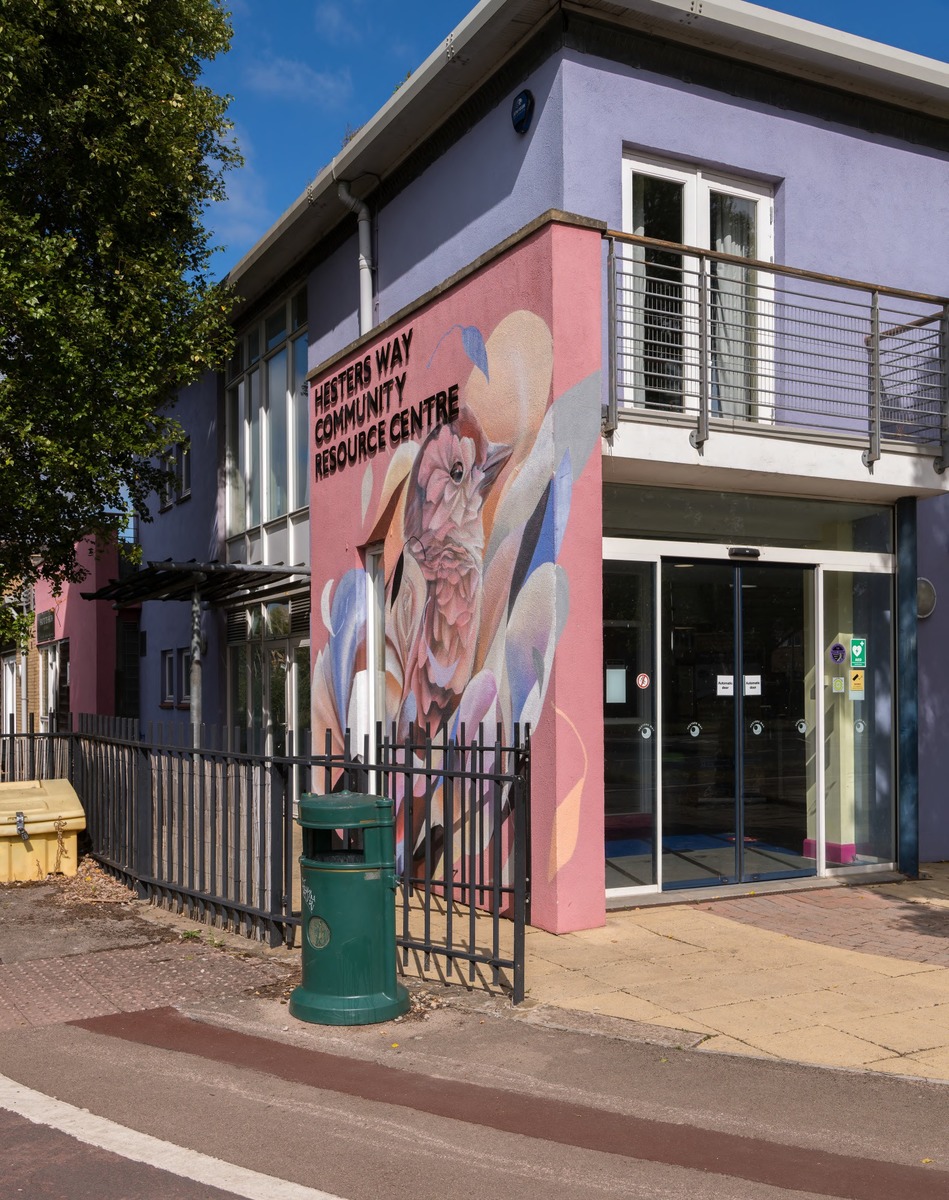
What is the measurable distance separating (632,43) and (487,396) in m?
3.54

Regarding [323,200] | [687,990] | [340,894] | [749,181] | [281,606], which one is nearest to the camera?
[340,894]

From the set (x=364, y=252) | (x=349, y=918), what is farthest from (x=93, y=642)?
(x=349, y=918)

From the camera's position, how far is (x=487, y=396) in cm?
952

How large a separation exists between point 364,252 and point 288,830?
7896 millimetres

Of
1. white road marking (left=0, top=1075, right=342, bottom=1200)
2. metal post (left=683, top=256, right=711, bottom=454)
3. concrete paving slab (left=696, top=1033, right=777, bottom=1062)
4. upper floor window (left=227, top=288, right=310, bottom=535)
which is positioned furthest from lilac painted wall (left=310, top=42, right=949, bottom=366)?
white road marking (left=0, top=1075, right=342, bottom=1200)

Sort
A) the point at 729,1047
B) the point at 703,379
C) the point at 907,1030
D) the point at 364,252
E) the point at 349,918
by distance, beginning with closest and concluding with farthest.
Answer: the point at 729,1047, the point at 907,1030, the point at 349,918, the point at 703,379, the point at 364,252

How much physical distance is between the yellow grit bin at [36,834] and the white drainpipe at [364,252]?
20.2ft

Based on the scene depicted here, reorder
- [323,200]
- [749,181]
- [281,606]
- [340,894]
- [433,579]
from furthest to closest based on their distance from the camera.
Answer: [281,606], [323,200], [749,181], [433,579], [340,894]

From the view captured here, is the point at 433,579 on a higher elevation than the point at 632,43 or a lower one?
lower

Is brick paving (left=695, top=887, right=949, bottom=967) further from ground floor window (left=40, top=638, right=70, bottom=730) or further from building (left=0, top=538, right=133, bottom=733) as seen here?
ground floor window (left=40, top=638, right=70, bottom=730)

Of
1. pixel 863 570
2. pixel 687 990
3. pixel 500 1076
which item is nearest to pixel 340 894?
pixel 500 1076

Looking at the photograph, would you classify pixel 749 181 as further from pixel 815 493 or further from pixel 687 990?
pixel 687 990

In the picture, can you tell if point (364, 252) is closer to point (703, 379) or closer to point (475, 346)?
point (475, 346)

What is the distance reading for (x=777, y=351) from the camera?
11.2 metres
